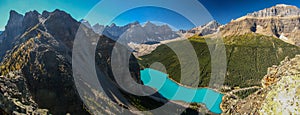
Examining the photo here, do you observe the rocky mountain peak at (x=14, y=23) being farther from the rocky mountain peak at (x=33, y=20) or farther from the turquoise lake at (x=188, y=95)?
the turquoise lake at (x=188, y=95)

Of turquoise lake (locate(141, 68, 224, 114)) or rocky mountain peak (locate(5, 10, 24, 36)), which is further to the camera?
rocky mountain peak (locate(5, 10, 24, 36))

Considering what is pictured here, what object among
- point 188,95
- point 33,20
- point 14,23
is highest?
point 14,23

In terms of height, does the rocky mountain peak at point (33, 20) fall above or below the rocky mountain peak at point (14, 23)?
below

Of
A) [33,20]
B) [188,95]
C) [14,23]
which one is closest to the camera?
[33,20]

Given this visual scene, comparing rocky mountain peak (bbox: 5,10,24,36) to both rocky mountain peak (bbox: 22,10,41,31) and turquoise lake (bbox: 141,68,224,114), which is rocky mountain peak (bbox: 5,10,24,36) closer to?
rocky mountain peak (bbox: 22,10,41,31)

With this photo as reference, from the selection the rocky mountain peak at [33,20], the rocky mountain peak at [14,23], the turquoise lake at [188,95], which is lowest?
the turquoise lake at [188,95]

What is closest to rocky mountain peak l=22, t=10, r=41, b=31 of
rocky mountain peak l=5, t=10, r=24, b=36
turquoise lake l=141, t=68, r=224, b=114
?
rocky mountain peak l=5, t=10, r=24, b=36

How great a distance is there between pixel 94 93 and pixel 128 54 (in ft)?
142

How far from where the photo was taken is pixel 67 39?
52.2 metres

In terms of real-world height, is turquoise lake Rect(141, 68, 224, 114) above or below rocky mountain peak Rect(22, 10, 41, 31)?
below

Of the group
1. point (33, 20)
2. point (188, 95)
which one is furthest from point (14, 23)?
point (188, 95)

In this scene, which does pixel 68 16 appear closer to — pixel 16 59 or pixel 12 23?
pixel 16 59

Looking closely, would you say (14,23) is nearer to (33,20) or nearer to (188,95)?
(33,20)

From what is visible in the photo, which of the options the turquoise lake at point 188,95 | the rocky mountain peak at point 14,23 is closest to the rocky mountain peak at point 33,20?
the rocky mountain peak at point 14,23
